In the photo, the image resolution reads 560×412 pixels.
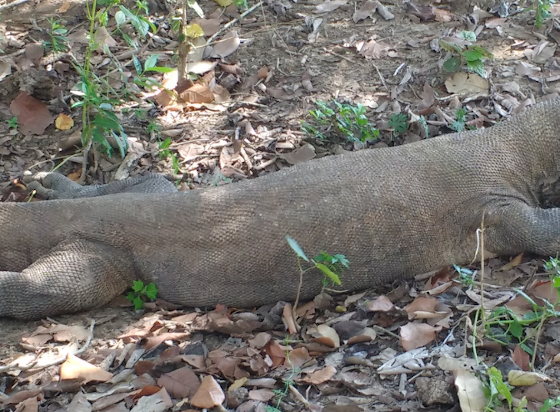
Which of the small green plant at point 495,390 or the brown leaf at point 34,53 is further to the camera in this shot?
the brown leaf at point 34,53

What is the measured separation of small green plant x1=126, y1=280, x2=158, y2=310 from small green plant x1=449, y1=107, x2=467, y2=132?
7.88ft

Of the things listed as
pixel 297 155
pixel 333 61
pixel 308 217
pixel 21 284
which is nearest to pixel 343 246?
pixel 308 217

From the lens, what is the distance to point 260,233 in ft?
12.3

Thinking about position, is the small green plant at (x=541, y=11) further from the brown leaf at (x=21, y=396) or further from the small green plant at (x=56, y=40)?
the brown leaf at (x=21, y=396)

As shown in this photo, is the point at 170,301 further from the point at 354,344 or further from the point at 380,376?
the point at 380,376

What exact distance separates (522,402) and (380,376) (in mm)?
674

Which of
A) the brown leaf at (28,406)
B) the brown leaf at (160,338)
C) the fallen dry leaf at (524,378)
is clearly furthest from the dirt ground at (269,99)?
the fallen dry leaf at (524,378)

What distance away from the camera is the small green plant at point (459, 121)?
471 centimetres

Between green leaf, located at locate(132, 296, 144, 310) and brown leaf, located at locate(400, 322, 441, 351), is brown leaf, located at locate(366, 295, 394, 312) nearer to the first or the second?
brown leaf, located at locate(400, 322, 441, 351)

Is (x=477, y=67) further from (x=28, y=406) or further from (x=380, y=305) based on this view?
(x=28, y=406)

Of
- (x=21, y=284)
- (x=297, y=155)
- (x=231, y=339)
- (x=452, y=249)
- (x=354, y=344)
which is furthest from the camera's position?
(x=297, y=155)

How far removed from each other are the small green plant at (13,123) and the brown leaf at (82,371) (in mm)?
2735

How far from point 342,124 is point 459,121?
0.85m

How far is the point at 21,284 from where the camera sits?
3656 millimetres
